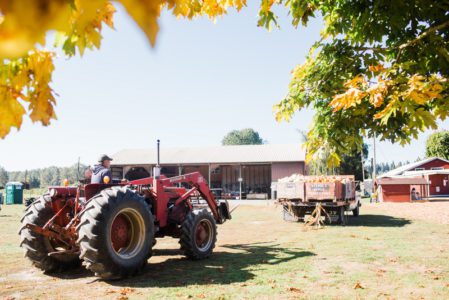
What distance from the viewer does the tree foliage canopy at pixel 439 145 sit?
178 feet

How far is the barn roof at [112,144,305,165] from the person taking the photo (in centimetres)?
3741

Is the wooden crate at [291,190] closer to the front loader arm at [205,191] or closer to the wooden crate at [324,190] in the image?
the wooden crate at [324,190]

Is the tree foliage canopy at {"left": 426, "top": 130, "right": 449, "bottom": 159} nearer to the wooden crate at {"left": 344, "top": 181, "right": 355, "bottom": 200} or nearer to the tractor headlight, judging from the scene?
the wooden crate at {"left": 344, "top": 181, "right": 355, "bottom": 200}

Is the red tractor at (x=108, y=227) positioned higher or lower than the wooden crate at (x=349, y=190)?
lower

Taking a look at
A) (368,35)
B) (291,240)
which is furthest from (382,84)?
(291,240)

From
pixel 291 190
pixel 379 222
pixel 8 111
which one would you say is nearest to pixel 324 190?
pixel 291 190

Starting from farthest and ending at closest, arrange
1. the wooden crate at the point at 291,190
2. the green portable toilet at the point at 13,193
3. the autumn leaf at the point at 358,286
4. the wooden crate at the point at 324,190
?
the green portable toilet at the point at 13,193 → the wooden crate at the point at 291,190 → the wooden crate at the point at 324,190 → the autumn leaf at the point at 358,286

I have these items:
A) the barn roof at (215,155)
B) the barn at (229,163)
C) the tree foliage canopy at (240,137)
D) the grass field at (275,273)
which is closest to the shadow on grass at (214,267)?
the grass field at (275,273)

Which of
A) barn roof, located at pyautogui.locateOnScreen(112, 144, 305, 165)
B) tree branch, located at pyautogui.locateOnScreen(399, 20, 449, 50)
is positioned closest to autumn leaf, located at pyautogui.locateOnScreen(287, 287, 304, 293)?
tree branch, located at pyautogui.locateOnScreen(399, 20, 449, 50)

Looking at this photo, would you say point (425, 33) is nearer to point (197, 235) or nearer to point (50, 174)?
point (197, 235)

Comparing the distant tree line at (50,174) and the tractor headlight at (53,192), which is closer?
the tractor headlight at (53,192)

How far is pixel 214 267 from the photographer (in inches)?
263

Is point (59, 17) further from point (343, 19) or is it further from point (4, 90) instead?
point (343, 19)

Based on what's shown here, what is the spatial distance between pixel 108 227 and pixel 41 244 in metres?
1.58
